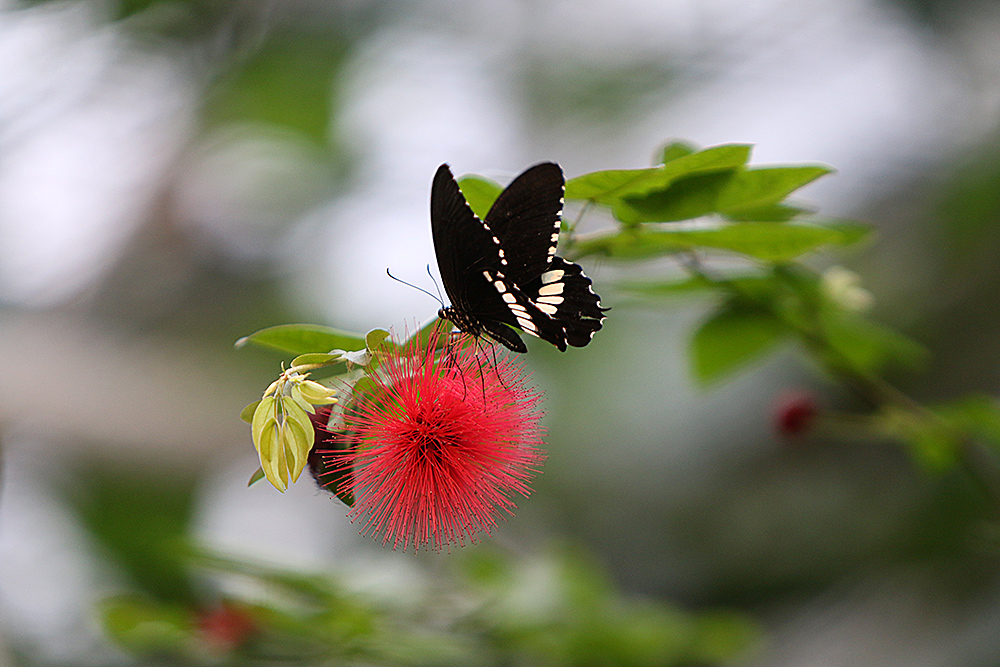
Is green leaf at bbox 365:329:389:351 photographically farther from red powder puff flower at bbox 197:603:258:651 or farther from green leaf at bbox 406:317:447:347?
red powder puff flower at bbox 197:603:258:651

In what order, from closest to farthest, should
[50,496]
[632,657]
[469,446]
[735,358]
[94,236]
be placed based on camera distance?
[469,446] → [735,358] → [632,657] → [50,496] → [94,236]

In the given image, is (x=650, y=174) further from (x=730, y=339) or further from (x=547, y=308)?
(x=730, y=339)

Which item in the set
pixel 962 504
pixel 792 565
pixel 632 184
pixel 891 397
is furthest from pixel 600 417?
pixel 632 184

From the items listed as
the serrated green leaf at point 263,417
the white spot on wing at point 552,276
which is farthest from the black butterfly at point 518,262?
the serrated green leaf at point 263,417

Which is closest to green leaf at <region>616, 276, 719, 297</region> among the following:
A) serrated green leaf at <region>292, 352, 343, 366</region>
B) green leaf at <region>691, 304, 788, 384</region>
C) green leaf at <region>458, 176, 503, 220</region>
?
green leaf at <region>691, 304, 788, 384</region>

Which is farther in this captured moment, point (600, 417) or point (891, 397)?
point (600, 417)

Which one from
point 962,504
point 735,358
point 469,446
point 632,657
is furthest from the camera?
point 962,504

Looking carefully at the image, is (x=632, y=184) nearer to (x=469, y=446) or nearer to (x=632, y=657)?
(x=469, y=446)
